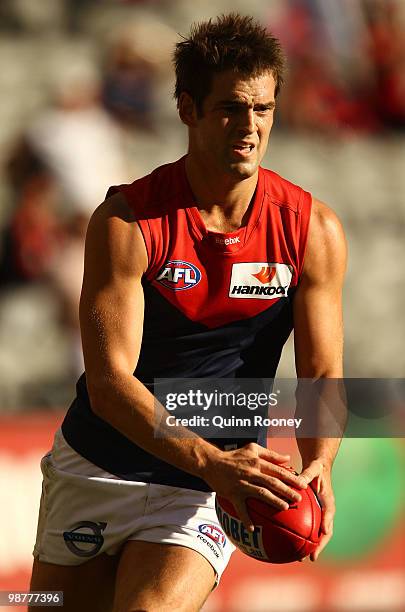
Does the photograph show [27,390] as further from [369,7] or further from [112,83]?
[369,7]

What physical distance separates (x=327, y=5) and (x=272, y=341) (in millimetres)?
5842

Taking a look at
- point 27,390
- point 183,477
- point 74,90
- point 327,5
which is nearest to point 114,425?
point 183,477

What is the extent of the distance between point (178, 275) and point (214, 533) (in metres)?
0.95

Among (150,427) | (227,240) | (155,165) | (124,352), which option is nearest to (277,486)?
(150,427)

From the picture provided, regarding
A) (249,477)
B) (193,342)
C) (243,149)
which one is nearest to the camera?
(249,477)

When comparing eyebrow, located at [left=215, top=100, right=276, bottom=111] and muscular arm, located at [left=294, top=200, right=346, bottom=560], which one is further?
muscular arm, located at [left=294, top=200, right=346, bottom=560]

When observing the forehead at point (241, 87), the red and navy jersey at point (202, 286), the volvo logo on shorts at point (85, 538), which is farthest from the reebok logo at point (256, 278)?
the volvo logo on shorts at point (85, 538)

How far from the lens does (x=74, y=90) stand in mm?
8711

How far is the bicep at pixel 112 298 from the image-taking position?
387 cm

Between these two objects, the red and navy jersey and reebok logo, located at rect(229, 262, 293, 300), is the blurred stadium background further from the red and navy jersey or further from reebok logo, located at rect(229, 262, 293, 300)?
reebok logo, located at rect(229, 262, 293, 300)

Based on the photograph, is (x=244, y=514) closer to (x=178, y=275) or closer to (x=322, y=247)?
(x=178, y=275)

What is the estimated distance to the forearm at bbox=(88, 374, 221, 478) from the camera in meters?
3.71

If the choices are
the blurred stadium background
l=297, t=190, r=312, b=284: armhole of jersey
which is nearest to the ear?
l=297, t=190, r=312, b=284: armhole of jersey

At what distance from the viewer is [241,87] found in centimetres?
384
